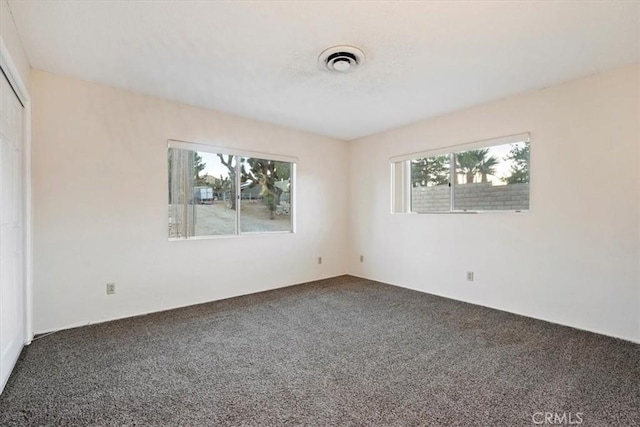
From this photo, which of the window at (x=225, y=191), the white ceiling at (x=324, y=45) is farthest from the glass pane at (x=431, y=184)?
the window at (x=225, y=191)

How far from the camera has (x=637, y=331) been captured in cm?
260

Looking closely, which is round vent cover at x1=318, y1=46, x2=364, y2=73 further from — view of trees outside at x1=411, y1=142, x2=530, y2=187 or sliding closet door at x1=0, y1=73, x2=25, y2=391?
sliding closet door at x1=0, y1=73, x2=25, y2=391

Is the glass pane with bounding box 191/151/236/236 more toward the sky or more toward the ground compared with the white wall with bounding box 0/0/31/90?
more toward the ground

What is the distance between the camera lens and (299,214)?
4676mm

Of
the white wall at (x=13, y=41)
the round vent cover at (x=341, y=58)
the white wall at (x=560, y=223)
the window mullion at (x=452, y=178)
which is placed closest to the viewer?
the white wall at (x=13, y=41)

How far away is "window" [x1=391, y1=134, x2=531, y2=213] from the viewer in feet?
11.1

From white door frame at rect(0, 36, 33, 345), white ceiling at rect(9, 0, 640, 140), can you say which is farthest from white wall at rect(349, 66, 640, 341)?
white door frame at rect(0, 36, 33, 345)

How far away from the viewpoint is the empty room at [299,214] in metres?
1.89

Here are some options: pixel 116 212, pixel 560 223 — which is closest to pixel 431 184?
pixel 560 223

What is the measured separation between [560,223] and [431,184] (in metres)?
1.53

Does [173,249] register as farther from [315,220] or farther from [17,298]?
[315,220]

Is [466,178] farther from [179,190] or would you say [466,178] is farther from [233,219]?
[179,190]

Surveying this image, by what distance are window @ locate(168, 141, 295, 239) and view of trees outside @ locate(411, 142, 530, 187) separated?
1.92 m

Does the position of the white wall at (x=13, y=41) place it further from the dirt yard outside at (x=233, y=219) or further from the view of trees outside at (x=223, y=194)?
the dirt yard outside at (x=233, y=219)
